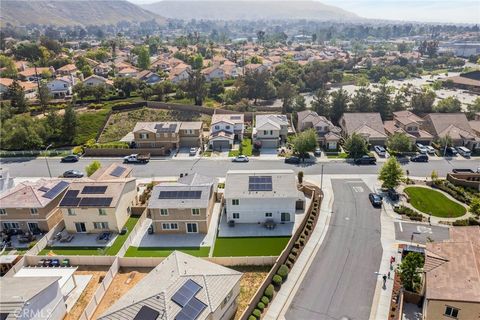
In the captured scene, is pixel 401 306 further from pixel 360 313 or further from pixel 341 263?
pixel 341 263

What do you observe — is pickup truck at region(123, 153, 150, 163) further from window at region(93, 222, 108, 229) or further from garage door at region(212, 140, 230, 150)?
window at region(93, 222, 108, 229)

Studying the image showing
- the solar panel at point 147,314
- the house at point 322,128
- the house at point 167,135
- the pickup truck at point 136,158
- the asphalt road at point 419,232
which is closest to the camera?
the solar panel at point 147,314

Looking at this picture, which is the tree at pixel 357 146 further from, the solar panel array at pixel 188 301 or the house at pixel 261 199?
the solar panel array at pixel 188 301

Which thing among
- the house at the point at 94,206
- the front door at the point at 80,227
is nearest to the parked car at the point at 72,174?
the house at the point at 94,206

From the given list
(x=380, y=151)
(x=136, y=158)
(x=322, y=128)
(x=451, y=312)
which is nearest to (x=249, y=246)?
(x=451, y=312)

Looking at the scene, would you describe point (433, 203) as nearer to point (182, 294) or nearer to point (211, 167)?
point (211, 167)

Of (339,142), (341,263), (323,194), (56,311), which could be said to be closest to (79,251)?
(56,311)

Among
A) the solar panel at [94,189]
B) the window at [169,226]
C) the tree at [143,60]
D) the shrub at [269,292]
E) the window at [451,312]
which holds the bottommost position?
the shrub at [269,292]
